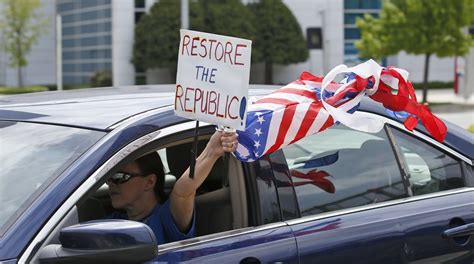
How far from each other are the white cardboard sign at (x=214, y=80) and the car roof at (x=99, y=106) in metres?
0.23

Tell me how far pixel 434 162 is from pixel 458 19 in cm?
2816

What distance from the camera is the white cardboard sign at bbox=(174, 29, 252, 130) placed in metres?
2.73

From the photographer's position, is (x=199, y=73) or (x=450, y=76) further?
(x=450, y=76)

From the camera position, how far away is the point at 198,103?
274 centimetres

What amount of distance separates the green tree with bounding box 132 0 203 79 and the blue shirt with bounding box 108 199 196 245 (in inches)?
1578

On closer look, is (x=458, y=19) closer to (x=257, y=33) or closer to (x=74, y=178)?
(x=257, y=33)

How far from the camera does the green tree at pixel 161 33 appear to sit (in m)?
43.6

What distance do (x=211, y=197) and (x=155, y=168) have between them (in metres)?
0.31

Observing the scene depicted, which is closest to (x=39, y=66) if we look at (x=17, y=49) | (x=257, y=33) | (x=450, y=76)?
(x=17, y=49)

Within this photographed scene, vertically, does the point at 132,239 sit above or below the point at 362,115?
below

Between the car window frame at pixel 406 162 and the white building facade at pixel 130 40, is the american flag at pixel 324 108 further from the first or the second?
the white building facade at pixel 130 40

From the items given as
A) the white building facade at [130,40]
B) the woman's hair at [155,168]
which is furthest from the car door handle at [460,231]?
the white building facade at [130,40]

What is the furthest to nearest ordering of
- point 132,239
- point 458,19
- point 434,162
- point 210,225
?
point 458,19 → point 434,162 → point 210,225 → point 132,239

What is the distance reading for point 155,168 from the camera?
321 centimetres
